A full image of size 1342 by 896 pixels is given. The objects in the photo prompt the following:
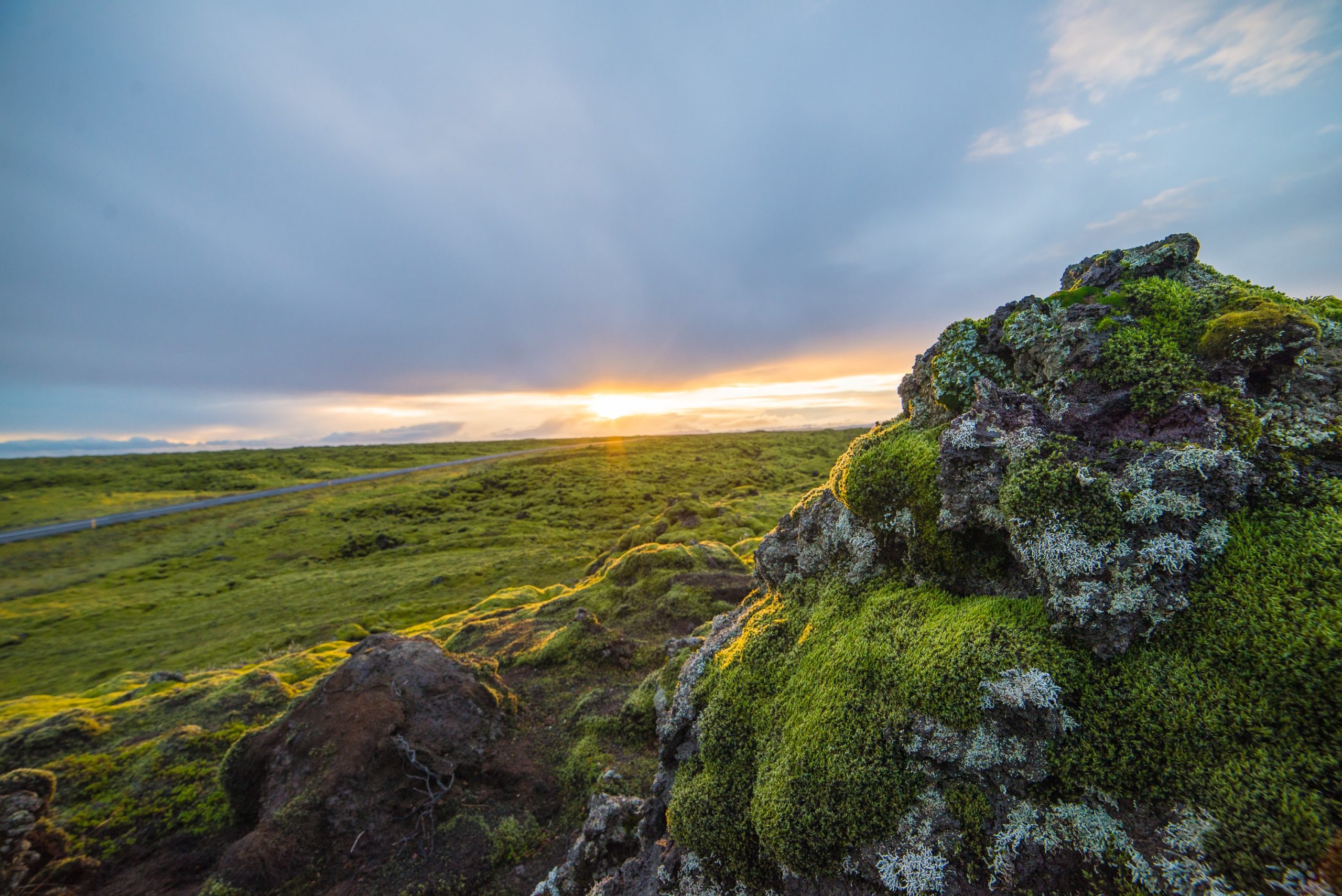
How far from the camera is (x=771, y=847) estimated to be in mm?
4820

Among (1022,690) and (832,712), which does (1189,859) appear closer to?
(1022,690)

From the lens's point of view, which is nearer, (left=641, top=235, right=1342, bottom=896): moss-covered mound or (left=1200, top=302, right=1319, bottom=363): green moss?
(left=641, top=235, right=1342, bottom=896): moss-covered mound

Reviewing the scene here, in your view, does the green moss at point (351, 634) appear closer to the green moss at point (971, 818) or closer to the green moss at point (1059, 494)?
the green moss at point (971, 818)

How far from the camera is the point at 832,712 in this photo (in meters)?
5.18

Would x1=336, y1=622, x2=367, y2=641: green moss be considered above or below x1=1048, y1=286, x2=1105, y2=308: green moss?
below

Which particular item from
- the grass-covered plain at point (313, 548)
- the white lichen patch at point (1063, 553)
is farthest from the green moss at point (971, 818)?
the grass-covered plain at point (313, 548)

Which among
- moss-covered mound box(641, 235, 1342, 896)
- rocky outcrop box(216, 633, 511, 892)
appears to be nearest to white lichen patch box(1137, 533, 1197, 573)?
moss-covered mound box(641, 235, 1342, 896)

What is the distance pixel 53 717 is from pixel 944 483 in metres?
21.0

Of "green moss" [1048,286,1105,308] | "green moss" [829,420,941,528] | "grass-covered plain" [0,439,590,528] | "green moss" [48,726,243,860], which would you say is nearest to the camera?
"green moss" [829,420,941,528]

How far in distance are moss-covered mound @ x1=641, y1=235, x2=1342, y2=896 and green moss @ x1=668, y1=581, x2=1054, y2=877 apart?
0.09ft

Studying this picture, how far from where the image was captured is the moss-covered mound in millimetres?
3293

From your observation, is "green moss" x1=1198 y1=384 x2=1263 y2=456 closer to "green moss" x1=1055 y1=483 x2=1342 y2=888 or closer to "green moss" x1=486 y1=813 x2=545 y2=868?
"green moss" x1=1055 y1=483 x2=1342 y2=888

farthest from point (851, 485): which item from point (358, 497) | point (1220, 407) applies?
point (358, 497)

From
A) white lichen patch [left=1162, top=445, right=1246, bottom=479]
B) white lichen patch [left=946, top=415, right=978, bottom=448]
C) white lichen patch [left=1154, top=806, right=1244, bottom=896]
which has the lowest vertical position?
white lichen patch [left=1154, top=806, right=1244, bottom=896]
